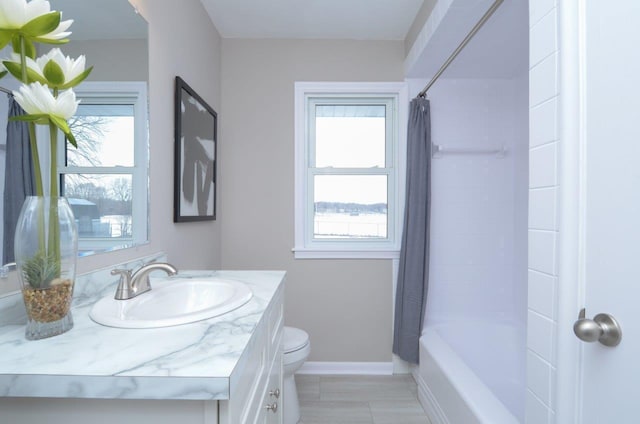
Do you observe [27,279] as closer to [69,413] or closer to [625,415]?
[69,413]

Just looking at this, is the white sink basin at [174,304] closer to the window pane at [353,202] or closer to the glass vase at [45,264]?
the glass vase at [45,264]

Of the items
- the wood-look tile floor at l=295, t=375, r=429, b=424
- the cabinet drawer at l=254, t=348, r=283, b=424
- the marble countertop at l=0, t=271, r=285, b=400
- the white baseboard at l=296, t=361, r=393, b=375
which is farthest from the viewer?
the white baseboard at l=296, t=361, r=393, b=375

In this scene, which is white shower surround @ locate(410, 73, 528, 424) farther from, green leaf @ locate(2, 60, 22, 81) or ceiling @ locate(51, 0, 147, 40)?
green leaf @ locate(2, 60, 22, 81)

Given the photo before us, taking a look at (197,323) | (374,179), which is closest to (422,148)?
(374,179)

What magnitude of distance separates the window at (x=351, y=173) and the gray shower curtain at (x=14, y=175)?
172 centimetres

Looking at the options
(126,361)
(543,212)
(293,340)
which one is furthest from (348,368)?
(126,361)

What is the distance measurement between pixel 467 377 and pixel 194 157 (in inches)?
74.6

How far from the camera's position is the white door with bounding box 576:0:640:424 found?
64 cm

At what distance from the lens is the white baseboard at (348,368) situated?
2.34 metres

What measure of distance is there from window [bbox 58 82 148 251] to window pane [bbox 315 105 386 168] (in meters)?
1.42

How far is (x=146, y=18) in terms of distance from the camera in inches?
52.3

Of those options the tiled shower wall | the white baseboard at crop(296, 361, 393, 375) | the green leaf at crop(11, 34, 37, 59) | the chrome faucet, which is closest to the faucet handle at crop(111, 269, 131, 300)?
the chrome faucet

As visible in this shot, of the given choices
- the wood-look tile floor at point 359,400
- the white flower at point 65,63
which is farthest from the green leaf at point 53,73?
the wood-look tile floor at point 359,400

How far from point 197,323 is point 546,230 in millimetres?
955
